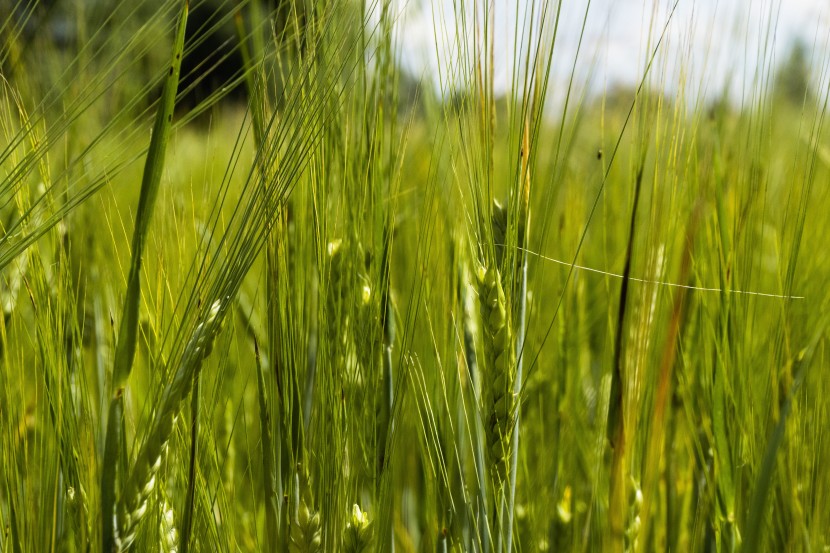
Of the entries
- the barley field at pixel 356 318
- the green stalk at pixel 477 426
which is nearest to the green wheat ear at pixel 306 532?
the barley field at pixel 356 318

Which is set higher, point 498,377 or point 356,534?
point 498,377

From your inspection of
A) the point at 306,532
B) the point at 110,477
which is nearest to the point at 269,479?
the point at 306,532

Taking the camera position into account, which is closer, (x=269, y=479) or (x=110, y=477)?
(x=110, y=477)

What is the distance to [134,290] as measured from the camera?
37 cm

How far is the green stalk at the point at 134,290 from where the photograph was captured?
0.36 metres

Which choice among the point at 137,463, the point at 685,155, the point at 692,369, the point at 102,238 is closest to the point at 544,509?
the point at 692,369

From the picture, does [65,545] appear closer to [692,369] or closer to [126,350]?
[126,350]

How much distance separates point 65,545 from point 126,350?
30cm

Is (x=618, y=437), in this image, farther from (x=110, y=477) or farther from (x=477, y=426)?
(x=110, y=477)

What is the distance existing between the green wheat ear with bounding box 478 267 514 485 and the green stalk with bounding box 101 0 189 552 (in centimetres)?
22

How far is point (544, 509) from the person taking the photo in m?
0.75

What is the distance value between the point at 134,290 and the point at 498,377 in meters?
0.23

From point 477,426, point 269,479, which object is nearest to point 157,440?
point 269,479

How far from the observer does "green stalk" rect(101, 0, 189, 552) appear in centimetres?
36
